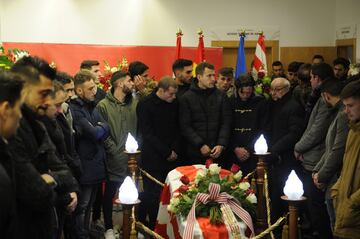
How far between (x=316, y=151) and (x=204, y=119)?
1179 millimetres

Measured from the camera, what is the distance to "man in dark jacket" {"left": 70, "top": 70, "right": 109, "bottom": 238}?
4.54 metres

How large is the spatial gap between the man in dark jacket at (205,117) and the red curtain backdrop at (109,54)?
3802mm

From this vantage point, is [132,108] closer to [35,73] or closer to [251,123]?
[251,123]

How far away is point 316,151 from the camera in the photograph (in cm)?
468

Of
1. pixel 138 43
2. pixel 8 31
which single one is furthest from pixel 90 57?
pixel 8 31

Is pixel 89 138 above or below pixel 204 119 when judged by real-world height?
below

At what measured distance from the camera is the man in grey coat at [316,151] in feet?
15.0

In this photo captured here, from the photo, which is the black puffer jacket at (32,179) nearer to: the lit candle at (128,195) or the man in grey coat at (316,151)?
the lit candle at (128,195)

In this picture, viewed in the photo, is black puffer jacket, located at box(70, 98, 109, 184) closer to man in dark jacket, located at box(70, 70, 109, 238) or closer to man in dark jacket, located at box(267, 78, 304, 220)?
man in dark jacket, located at box(70, 70, 109, 238)

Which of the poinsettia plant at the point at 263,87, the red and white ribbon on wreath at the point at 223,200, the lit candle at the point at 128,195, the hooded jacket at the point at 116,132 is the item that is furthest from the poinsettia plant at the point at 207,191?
the poinsettia plant at the point at 263,87

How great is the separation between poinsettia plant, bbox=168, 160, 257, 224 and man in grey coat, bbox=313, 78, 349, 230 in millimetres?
714

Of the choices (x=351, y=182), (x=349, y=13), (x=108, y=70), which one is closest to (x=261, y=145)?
(x=351, y=182)

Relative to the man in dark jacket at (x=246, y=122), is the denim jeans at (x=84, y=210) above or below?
below

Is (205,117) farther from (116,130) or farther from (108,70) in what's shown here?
(108,70)
